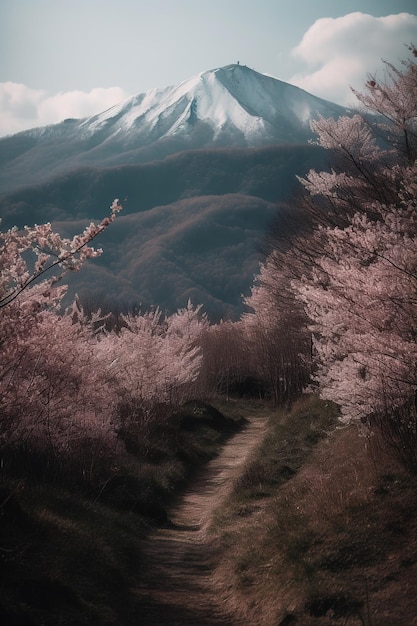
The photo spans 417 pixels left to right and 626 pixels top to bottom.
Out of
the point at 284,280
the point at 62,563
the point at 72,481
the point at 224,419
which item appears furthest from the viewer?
the point at 284,280

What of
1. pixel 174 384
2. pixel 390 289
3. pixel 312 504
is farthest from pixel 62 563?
pixel 174 384

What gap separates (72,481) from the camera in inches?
393

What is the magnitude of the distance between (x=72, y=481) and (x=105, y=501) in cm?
63

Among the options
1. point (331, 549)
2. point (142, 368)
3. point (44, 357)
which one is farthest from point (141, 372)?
point (331, 549)

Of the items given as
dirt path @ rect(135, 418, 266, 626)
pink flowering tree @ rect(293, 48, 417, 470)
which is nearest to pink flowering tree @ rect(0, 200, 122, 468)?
dirt path @ rect(135, 418, 266, 626)

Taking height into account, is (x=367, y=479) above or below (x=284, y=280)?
below

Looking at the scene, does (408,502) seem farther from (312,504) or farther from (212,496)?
(212,496)

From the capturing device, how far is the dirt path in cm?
681

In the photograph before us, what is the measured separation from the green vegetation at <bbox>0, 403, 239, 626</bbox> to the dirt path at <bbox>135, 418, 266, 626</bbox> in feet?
0.64

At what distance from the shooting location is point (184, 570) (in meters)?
8.31

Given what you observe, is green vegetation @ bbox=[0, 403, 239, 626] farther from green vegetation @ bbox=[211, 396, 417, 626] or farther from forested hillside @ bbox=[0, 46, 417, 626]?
green vegetation @ bbox=[211, 396, 417, 626]

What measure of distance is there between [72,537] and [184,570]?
164cm

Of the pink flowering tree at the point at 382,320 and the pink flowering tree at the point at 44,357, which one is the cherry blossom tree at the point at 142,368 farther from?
the pink flowering tree at the point at 382,320

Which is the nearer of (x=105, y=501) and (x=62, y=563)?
(x=62, y=563)
